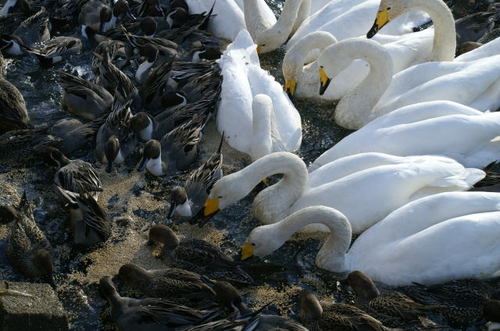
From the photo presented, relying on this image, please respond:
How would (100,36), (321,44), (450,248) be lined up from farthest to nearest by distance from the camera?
1. (100,36)
2. (321,44)
3. (450,248)

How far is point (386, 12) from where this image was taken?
36.8 ft

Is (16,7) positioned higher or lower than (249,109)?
higher

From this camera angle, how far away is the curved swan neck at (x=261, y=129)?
9.99 meters

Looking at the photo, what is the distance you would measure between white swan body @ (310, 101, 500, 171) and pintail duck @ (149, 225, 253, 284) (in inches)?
75.3

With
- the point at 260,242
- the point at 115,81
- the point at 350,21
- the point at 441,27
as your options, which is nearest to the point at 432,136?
the point at 441,27

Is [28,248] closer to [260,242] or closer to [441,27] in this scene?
[260,242]

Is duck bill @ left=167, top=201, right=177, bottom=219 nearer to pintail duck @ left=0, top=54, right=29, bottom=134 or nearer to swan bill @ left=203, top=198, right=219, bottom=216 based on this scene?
swan bill @ left=203, top=198, right=219, bottom=216

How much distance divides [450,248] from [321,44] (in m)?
3.75

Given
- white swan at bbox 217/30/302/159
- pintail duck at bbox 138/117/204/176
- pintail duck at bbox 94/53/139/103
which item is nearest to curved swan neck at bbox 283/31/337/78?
white swan at bbox 217/30/302/159

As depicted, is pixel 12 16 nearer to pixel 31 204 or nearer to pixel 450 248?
pixel 31 204

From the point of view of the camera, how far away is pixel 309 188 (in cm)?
941

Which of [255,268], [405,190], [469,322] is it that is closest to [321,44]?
[405,190]

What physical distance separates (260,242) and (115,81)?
3354 millimetres

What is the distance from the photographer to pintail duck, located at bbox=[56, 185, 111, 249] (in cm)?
882
